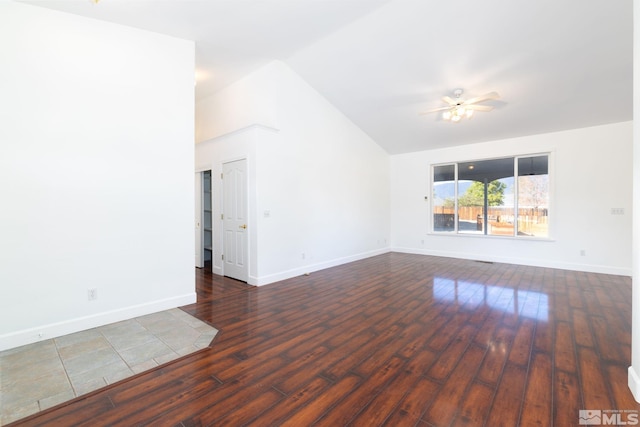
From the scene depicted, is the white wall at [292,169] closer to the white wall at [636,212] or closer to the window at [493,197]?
the window at [493,197]

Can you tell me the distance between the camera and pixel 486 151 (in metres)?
6.44

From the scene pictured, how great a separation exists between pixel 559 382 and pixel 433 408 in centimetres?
107

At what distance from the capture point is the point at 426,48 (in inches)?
157

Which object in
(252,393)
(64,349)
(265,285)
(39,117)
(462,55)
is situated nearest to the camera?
(252,393)

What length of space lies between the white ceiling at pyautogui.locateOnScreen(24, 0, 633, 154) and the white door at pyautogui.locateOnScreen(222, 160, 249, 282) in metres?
1.82

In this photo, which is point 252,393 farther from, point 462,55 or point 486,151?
point 486,151

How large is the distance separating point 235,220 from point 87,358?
9.41 ft

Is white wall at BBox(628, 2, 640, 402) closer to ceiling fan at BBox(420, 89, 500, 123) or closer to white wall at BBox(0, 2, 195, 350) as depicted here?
ceiling fan at BBox(420, 89, 500, 123)

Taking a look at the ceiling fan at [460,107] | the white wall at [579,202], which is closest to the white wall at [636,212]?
the ceiling fan at [460,107]

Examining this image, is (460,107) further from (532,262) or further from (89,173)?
Answer: (89,173)

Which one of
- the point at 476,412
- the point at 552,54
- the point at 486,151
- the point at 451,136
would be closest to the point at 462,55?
the point at 552,54

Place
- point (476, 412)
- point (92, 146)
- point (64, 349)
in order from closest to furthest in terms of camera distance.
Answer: point (476, 412)
point (64, 349)
point (92, 146)

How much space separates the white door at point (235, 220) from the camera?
4.73 m

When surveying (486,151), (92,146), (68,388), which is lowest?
(68,388)
